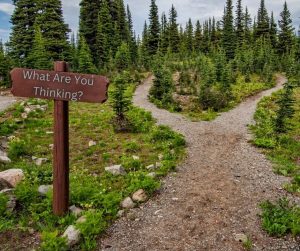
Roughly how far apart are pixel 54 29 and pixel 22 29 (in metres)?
4.36

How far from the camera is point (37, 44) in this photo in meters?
32.8

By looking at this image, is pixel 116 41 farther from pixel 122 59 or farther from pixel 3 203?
pixel 3 203

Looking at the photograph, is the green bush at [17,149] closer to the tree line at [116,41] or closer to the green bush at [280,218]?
the green bush at [280,218]

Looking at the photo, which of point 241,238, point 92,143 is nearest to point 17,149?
point 92,143

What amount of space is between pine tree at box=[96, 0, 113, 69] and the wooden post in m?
40.0

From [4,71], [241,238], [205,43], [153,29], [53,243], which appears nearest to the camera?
[53,243]

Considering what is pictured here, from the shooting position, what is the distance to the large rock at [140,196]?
29.0 ft

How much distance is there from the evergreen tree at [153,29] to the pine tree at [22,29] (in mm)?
21441

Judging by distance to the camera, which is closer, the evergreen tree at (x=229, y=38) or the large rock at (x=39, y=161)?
the large rock at (x=39, y=161)

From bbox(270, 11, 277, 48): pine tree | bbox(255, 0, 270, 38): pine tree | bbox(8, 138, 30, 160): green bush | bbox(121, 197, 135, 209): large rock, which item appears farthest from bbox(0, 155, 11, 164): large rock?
bbox(255, 0, 270, 38): pine tree

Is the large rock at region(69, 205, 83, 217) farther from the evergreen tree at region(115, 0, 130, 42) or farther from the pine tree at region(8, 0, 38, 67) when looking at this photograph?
the evergreen tree at region(115, 0, 130, 42)

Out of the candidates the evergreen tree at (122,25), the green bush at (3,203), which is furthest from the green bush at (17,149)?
the evergreen tree at (122,25)

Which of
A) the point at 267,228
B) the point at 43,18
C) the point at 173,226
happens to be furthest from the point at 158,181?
the point at 43,18

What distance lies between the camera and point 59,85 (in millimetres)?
7219
